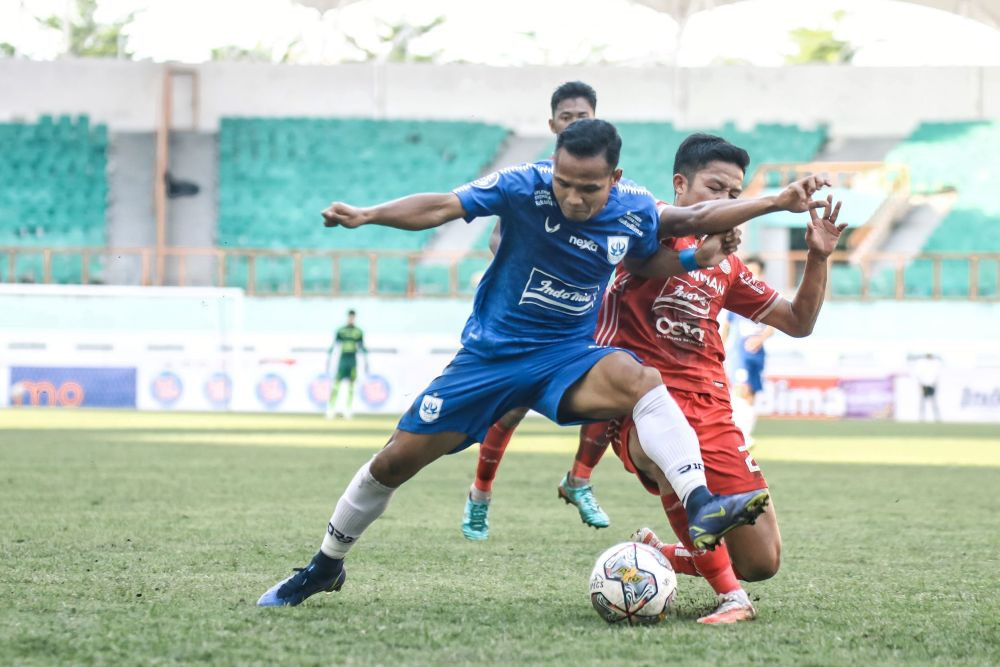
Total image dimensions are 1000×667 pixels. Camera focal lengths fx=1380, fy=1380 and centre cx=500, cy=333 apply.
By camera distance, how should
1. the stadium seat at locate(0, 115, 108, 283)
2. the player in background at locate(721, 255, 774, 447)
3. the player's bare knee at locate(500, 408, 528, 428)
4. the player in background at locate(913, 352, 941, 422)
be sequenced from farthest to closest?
1. the stadium seat at locate(0, 115, 108, 283)
2. the player in background at locate(913, 352, 941, 422)
3. the player in background at locate(721, 255, 774, 447)
4. the player's bare knee at locate(500, 408, 528, 428)

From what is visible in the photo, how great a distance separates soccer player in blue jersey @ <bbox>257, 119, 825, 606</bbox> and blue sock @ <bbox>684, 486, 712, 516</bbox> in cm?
7

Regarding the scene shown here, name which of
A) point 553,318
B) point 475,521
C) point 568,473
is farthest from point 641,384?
point 475,521

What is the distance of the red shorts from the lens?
17.8 ft

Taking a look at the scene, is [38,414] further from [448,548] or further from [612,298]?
[612,298]

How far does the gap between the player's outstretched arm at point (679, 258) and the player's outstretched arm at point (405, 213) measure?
2.64ft

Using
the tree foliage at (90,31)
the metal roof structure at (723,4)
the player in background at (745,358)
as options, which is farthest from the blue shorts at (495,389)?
the tree foliage at (90,31)

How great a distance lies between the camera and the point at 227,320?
1163 inches

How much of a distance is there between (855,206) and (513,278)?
96.9ft

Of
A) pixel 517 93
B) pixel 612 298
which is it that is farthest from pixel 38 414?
pixel 612 298

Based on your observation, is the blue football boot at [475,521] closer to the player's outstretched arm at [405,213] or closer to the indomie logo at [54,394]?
the player's outstretched arm at [405,213]

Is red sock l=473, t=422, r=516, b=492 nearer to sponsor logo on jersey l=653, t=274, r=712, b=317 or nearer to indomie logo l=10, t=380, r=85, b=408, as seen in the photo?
sponsor logo on jersey l=653, t=274, r=712, b=317

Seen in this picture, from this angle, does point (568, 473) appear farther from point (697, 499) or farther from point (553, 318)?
point (697, 499)

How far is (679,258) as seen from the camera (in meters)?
5.17

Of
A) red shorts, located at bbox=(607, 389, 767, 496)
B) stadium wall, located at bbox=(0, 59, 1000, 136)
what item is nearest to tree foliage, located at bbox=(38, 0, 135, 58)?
stadium wall, located at bbox=(0, 59, 1000, 136)
